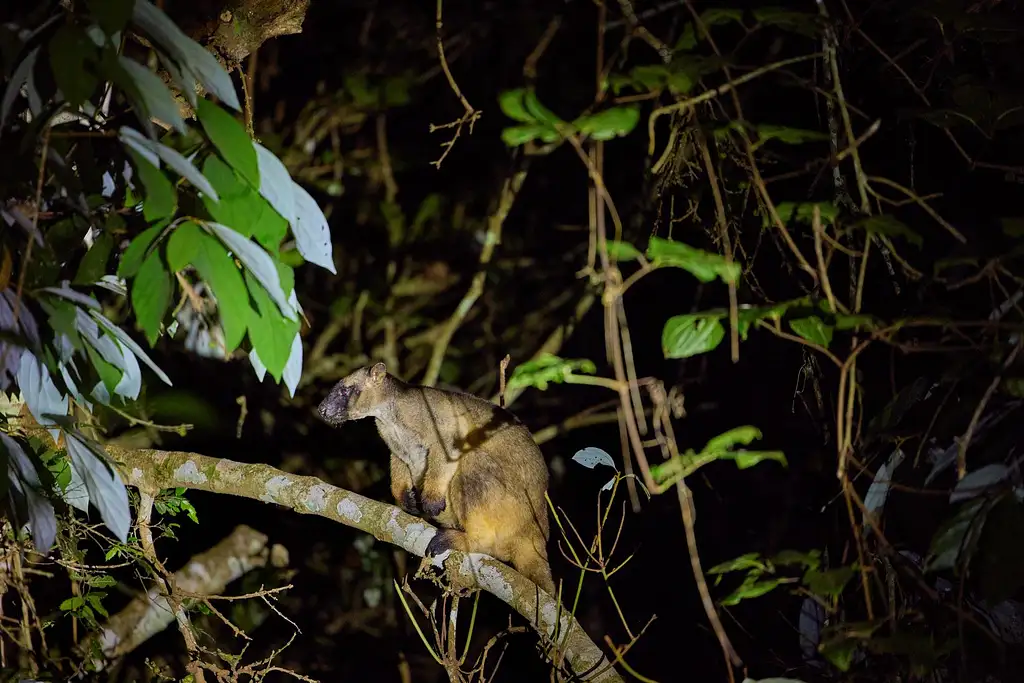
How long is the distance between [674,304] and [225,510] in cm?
325

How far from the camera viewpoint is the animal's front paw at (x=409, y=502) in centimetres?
400

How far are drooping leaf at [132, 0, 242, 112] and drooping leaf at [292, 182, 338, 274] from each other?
271 mm

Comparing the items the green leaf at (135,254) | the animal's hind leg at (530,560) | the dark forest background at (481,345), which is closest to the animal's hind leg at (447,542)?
the animal's hind leg at (530,560)

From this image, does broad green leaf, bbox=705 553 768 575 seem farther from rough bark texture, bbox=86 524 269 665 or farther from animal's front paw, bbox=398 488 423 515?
rough bark texture, bbox=86 524 269 665

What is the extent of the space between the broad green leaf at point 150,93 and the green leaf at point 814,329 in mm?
1298

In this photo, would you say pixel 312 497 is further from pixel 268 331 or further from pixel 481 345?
pixel 481 345

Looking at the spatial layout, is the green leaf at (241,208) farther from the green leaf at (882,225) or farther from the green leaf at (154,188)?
the green leaf at (882,225)

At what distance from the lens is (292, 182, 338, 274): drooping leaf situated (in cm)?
198

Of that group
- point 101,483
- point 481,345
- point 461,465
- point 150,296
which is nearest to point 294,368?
point 150,296

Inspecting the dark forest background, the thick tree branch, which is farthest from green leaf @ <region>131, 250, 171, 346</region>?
the dark forest background

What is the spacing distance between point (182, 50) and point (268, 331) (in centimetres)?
57

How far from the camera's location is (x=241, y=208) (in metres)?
1.88

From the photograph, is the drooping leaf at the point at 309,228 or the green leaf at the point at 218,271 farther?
the drooping leaf at the point at 309,228

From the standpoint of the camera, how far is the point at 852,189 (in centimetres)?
323
